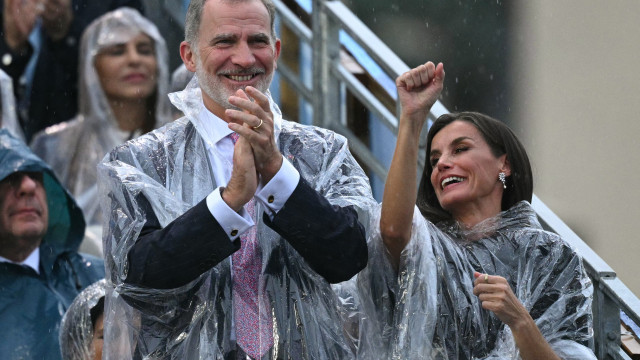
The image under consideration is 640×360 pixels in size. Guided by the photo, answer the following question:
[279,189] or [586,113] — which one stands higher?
[279,189]

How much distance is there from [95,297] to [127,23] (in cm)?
239

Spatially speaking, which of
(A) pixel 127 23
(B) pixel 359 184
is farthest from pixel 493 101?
(B) pixel 359 184

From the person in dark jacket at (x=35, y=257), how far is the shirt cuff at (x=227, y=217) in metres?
1.86

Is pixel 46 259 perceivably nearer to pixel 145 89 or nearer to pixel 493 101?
pixel 145 89

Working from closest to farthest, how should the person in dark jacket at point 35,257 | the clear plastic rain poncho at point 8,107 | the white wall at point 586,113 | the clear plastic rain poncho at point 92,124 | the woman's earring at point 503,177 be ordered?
the woman's earring at point 503,177
the person in dark jacket at point 35,257
the clear plastic rain poncho at point 8,107
the clear plastic rain poncho at point 92,124
the white wall at point 586,113

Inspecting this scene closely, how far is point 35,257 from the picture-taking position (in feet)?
15.6

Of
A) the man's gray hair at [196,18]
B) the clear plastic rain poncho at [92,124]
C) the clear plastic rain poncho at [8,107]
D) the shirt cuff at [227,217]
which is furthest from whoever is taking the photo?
the clear plastic rain poncho at [92,124]

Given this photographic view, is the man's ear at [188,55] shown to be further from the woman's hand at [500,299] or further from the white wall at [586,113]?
Result: the white wall at [586,113]

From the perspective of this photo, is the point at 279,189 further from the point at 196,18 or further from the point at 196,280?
the point at 196,18

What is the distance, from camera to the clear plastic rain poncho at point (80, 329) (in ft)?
13.3

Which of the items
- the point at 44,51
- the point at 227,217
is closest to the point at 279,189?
the point at 227,217

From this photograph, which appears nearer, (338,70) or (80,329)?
(80,329)

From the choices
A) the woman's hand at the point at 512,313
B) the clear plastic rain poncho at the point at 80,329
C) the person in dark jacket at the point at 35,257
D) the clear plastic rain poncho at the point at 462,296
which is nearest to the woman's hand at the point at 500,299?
the woman's hand at the point at 512,313

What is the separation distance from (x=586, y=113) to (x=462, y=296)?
8.98 meters
